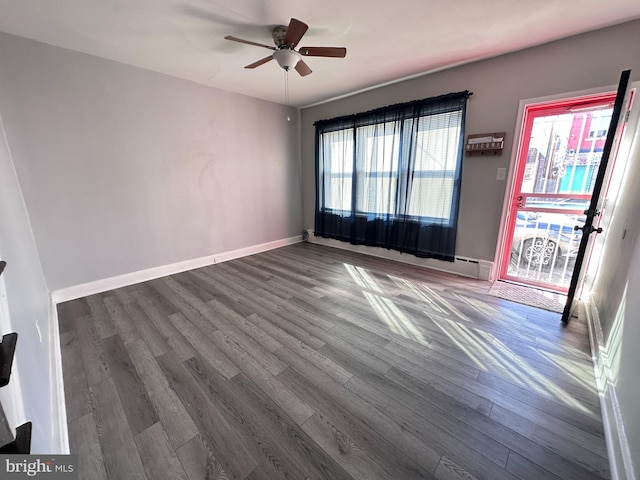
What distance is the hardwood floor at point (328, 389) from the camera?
1206 mm

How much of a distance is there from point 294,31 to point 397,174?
229cm

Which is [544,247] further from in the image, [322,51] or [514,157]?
Answer: [322,51]

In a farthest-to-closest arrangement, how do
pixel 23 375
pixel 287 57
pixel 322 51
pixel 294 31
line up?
pixel 287 57, pixel 322 51, pixel 294 31, pixel 23 375

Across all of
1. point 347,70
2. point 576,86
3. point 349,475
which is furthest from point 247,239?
point 576,86

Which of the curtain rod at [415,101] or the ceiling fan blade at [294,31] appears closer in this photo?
the ceiling fan blade at [294,31]

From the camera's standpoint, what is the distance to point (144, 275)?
334 cm

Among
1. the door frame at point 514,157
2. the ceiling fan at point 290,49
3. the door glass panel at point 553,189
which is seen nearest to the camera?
the ceiling fan at point 290,49

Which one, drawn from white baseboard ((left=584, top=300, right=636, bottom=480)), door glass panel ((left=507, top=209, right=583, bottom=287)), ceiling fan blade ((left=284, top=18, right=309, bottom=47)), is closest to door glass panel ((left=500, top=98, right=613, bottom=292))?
door glass panel ((left=507, top=209, right=583, bottom=287))

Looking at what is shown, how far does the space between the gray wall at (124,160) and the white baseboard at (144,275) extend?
7cm

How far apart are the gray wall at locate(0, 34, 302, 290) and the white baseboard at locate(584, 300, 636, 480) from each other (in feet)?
14.2

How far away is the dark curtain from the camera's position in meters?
3.25

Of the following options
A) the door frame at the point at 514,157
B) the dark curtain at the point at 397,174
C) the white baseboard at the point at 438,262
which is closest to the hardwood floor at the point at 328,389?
the white baseboard at the point at 438,262

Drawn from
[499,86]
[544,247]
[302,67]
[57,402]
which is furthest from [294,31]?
[544,247]

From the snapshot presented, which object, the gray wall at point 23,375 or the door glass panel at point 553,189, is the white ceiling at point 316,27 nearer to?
the door glass panel at point 553,189
